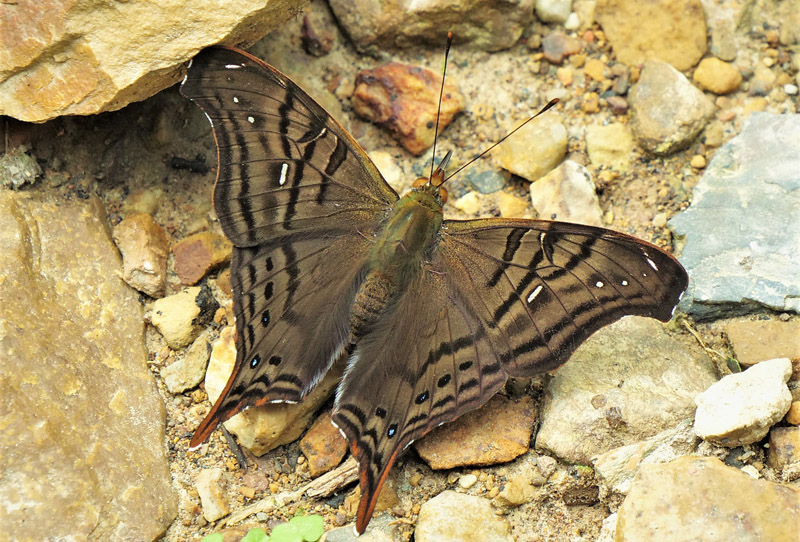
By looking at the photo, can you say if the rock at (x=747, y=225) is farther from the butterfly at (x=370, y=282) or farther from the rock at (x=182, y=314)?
the rock at (x=182, y=314)

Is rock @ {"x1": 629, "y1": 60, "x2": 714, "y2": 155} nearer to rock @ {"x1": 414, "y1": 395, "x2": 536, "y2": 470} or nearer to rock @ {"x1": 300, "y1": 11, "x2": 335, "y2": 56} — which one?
rock @ {"x1": 414, "y1": 395, "x2": 536, "y2": 470}

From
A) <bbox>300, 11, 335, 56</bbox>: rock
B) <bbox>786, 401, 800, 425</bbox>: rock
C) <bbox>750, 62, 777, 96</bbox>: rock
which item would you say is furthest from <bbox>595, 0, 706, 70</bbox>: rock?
<bbox>786, 401, 800, 425</bbox>: rock

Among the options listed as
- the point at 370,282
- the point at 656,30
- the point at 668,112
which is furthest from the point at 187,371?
the point at 656,30

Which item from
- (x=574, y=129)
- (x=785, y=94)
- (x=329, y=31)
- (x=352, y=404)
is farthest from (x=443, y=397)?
(x=785, y=94)

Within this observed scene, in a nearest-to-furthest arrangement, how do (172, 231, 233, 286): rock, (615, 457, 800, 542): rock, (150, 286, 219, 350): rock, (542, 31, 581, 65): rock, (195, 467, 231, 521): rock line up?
(615, 457, 800, 542): rock, (195, 467, 231, 521): rock, (150, 286, 219, 350): rock, (172, 231, 233, 286): rock, (542, 31, 581, 65): rock

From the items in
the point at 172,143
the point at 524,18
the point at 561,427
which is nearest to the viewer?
the point at 561,427

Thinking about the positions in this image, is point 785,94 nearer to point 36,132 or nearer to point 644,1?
point 644,1
